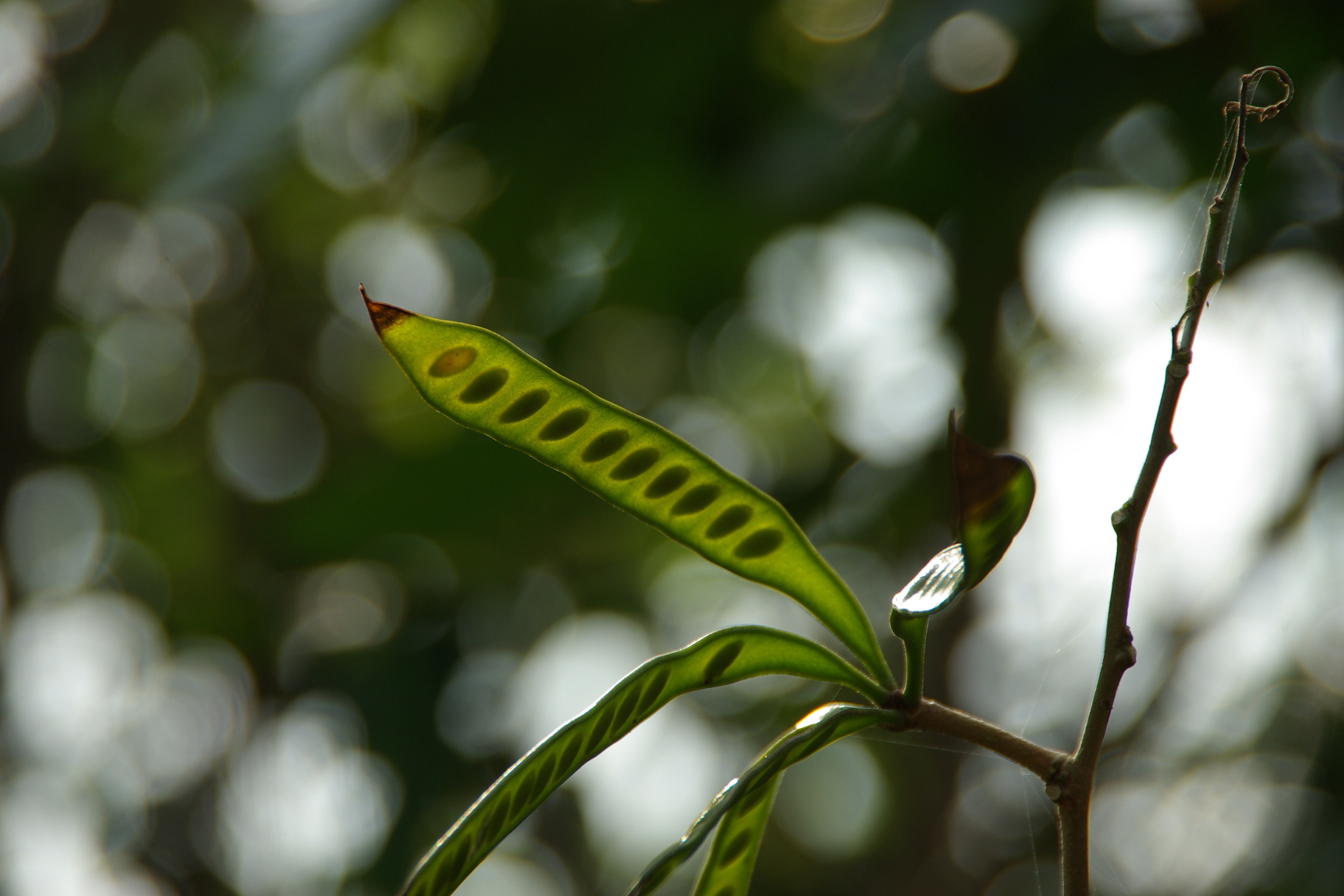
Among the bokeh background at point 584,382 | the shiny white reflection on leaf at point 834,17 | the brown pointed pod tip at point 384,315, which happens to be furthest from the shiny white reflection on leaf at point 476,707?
the brown pointed pod tip at point 384,315

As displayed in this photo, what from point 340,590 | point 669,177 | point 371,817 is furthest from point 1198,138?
point 340,590

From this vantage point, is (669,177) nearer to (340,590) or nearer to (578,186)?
(578,186)

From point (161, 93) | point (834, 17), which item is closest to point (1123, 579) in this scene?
point (834, 17)

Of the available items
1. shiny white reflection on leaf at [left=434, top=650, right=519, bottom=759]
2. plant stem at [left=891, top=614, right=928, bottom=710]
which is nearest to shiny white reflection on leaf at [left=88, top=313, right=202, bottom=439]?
shiny white reflection on leaf at [left=434, top=650, right=519, bottom=759]

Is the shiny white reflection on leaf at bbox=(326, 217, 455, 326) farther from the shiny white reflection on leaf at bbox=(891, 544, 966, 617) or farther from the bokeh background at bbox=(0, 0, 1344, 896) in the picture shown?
the shiny white reflection on leaf at bbox=(891, 544, 966, 617)

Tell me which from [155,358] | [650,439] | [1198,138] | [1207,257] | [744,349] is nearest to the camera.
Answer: [1207,257]

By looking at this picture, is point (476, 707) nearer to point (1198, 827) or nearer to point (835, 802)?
point (1198, 827)

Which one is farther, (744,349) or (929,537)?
(744,349)
